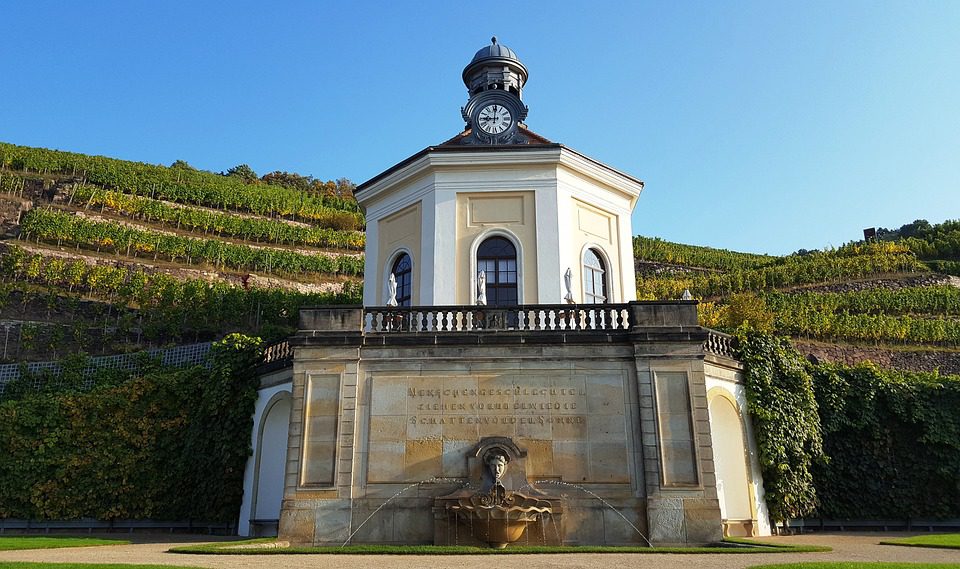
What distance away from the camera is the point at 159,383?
2188 cm

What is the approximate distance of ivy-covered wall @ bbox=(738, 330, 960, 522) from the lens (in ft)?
61.7

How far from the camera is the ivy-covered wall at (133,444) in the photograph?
804 inches

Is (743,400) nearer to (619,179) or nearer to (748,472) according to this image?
(748,472)

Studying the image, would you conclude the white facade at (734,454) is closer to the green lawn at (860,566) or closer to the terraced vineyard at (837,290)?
the green lawn at (860,566)

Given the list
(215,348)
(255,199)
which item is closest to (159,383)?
(215,348)

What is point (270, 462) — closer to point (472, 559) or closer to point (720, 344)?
point (472, 559)

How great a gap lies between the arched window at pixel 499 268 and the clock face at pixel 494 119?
4.05 metres

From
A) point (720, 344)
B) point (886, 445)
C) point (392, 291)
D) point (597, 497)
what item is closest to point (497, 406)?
point (597, 497)

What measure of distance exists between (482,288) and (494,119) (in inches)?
260

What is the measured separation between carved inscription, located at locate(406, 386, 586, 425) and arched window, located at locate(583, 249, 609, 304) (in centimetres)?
573

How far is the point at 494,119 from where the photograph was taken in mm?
22828

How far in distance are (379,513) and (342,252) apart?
46543 millimetres

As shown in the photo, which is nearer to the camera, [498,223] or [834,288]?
[498,223]

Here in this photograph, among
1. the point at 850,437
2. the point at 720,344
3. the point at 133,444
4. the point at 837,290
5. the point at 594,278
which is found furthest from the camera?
the point at 837,290
